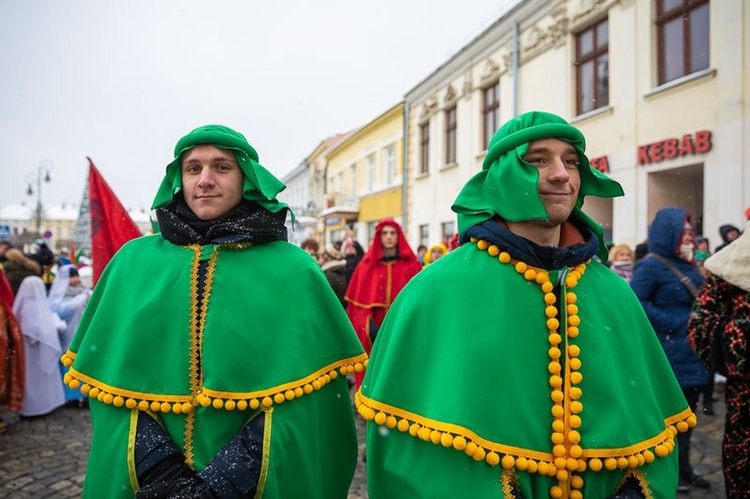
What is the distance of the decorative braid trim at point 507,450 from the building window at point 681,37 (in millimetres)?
9265

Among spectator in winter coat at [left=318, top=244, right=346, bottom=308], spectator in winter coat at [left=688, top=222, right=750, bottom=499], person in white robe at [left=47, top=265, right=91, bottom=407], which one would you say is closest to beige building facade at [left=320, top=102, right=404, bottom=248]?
spectator in winter coat at [left=318, top=244, right=346, bottom=308]

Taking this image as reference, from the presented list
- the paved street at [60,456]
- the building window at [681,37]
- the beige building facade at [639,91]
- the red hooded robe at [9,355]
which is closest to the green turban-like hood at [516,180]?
the paved street at [60,456]

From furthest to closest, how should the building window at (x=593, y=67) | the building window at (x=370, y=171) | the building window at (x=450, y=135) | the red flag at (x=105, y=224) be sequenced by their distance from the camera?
the building window at (x=370, y=171), the building window at (x=450, y=135), the building window at (x=593, y=67), the red flag at (x=105, y=224)

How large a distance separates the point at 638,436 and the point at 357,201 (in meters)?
24.5

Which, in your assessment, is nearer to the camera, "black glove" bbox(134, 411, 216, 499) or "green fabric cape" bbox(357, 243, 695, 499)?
"green fabric cape" bbox(357, 243, 695, 499)

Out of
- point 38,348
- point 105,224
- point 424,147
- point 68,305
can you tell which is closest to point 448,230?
point 424,147

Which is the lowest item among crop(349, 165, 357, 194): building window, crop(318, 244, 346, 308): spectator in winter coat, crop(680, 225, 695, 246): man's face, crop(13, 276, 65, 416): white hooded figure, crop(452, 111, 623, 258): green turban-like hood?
crop(13, 276, 65, 416): white hooded figure

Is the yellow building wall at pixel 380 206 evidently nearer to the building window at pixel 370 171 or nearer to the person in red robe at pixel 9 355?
the building window at pixel 370 171

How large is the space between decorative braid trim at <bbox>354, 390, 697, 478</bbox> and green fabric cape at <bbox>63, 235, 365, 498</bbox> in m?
0.56

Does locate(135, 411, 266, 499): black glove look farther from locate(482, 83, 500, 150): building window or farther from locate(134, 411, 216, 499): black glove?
locate(482, 83, 500, 150): building window

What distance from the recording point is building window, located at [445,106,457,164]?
17.1m

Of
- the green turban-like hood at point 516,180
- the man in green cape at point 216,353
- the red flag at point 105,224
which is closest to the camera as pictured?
the green turban-like hood at point 516,180

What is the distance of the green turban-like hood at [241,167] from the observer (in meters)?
2.32

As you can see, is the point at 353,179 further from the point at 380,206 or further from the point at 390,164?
the point at 390,164
